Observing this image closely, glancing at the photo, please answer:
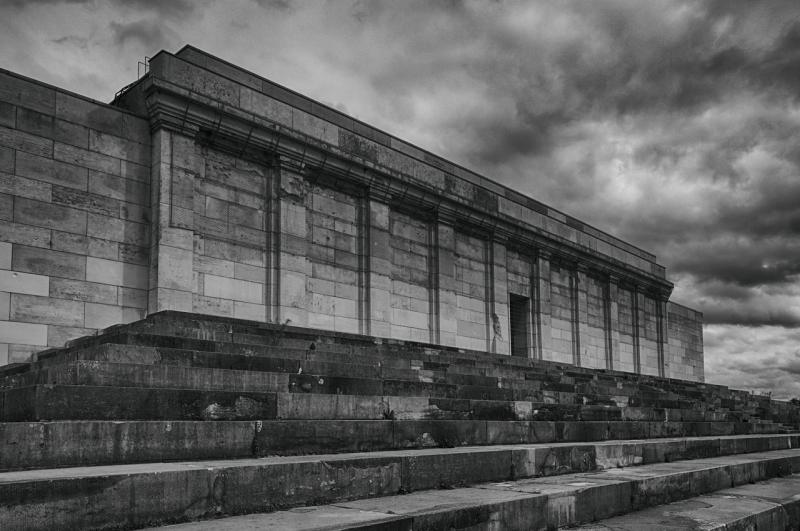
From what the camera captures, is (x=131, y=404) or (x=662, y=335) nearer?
(x=131, y=404)

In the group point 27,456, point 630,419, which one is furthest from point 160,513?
point 630,419

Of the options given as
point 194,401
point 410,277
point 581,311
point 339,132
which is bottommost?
point 194,401

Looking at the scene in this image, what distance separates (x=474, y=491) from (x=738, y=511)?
2.80m

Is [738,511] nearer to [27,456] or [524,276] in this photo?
[27,456]

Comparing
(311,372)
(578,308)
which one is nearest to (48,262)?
(311,372)

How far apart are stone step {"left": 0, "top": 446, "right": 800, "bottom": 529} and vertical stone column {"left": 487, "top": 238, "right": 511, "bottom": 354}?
15.5 m

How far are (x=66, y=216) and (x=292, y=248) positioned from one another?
17.1ft

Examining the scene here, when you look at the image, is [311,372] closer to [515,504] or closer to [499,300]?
[515,504]

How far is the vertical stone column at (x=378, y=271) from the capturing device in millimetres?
18453

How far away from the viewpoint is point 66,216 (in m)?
12.9

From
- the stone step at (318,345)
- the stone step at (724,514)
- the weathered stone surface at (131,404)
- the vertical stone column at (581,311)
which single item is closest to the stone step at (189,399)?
the weathered stone surface at (131,404)

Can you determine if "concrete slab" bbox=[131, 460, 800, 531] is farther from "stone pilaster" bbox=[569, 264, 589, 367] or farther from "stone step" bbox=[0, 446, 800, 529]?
"stone pilaster" bbox=[569, 264, 589, 367]

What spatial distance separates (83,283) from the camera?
42.8ft

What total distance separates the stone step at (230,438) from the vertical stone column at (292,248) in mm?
8661
